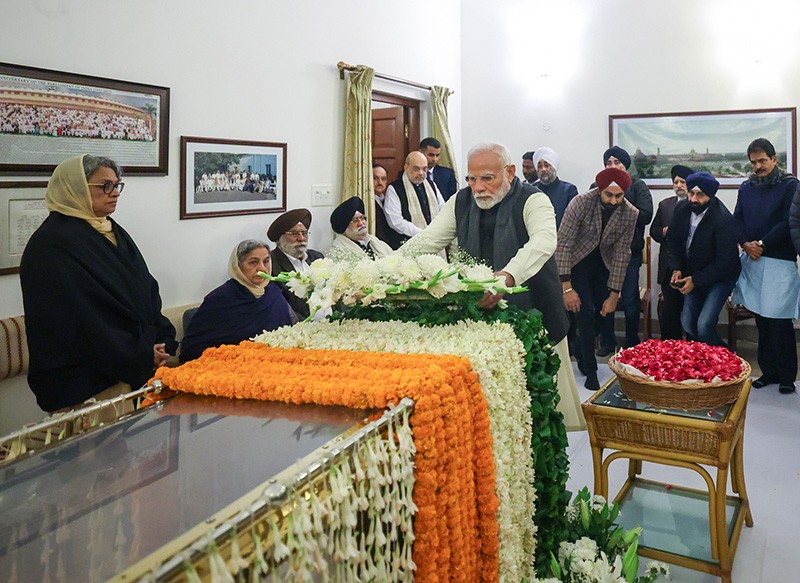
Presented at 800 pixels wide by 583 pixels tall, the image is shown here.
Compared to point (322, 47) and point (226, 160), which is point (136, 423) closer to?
point (226, 160)

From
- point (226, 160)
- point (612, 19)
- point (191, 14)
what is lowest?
point (226, 160)

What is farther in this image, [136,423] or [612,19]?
[612,19]

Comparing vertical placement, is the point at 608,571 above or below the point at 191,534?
below

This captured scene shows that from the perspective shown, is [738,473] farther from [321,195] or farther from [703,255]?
[321,195]

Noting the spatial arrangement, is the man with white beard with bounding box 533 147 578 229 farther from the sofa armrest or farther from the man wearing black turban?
the sofa armrest

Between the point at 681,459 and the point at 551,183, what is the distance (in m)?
4.14

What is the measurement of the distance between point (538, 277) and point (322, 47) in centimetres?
299

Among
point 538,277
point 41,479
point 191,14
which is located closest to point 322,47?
point 191,14

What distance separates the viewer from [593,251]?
16.8 ft

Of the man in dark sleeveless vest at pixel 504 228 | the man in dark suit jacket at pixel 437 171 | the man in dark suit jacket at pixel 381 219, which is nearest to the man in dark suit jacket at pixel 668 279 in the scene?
the man in dark suit jacket at pixel 437 171

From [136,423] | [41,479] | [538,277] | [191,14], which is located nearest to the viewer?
[41,479]

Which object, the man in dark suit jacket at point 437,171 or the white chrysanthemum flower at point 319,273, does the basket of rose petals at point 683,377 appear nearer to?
the white chrysanthemum flower at point 319,273

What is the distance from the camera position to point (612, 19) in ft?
23.3

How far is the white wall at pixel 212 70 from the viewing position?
3438mm
